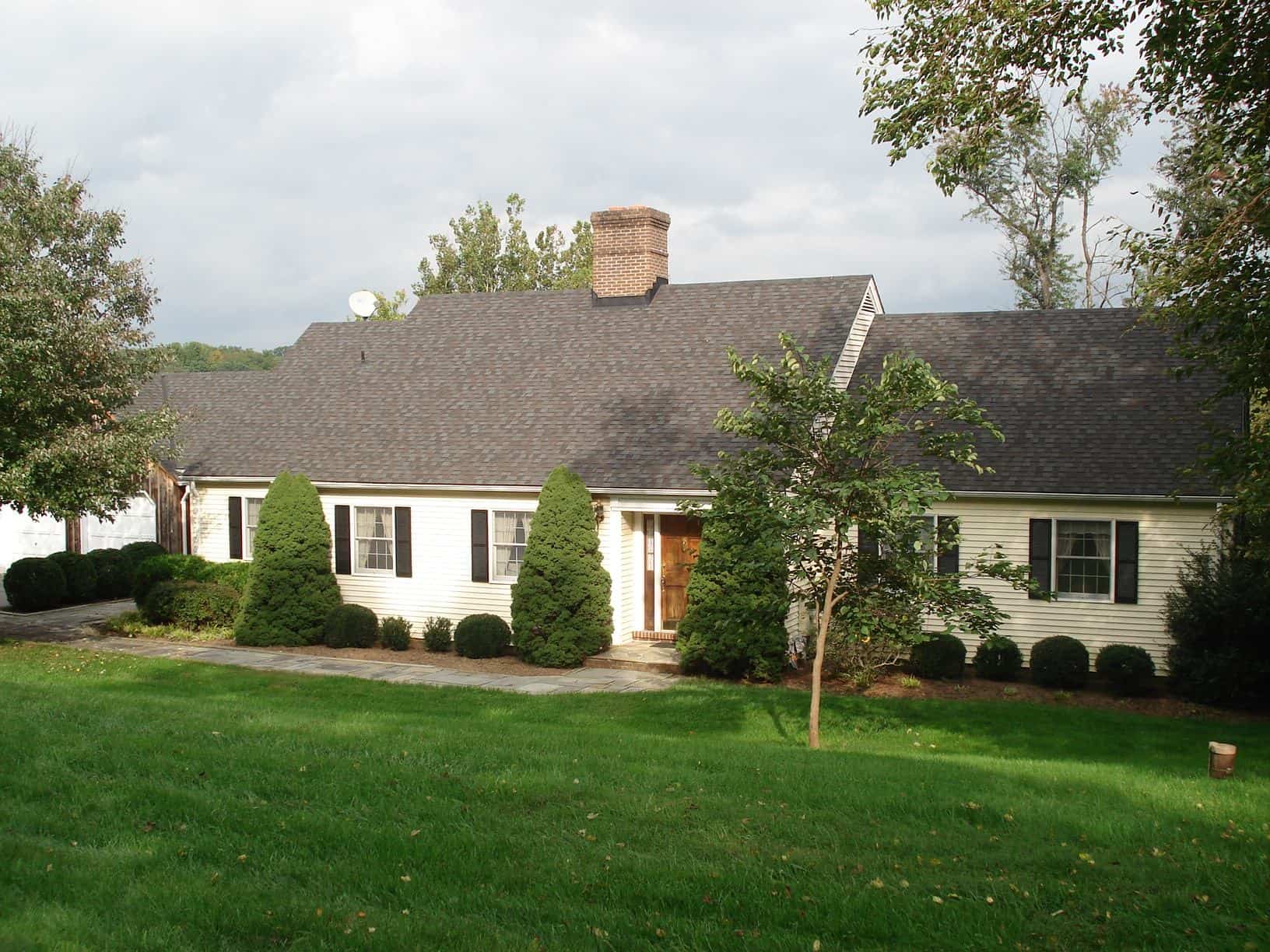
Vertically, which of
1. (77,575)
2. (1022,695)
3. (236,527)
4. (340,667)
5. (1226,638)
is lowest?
(1022,695)

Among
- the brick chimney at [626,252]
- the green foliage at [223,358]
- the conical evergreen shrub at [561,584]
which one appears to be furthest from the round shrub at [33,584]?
the green foliage at [223,358]

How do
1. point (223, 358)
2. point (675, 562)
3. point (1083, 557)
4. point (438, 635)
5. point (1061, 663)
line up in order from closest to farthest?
point (1061, 663)
point (1083, 557)
point (438, 635)
point (675, 562)
point (223, 358)

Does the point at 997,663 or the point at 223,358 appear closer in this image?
the point at 997,663

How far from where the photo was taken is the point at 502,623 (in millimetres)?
18766

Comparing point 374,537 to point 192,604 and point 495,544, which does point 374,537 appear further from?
point 192,604

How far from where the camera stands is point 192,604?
20.5m

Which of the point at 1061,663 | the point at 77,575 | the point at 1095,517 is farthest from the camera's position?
the point at 77,575

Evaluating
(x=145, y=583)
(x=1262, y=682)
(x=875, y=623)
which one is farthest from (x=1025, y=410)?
(x=145, y=583)

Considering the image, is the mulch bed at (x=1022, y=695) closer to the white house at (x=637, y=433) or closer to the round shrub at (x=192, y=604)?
the white house at (x=637, y=433)

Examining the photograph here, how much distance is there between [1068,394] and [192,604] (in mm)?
16005

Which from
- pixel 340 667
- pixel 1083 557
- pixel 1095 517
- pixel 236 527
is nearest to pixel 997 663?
pixel 1083 557

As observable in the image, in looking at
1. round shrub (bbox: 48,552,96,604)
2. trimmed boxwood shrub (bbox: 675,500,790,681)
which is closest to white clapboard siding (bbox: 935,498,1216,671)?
trimmed boxwood shrub (bbox: 675,500,790,681)

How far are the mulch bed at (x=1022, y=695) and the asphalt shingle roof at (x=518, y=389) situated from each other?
167 inches

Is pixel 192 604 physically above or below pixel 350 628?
above
